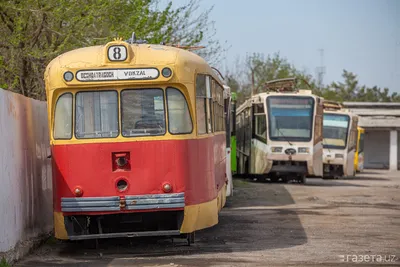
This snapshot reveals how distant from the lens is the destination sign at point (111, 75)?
41.4 ft

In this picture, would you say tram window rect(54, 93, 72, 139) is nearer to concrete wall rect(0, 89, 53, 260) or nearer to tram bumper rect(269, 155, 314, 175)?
concrete wall rect(0, 89, 53, 260)

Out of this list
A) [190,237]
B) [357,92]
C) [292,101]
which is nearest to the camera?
[190,237]

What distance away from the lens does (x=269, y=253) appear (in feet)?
41.7

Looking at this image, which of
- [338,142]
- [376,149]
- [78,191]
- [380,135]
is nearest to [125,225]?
[78,191]

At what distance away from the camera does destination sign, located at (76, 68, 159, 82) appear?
1262 cm

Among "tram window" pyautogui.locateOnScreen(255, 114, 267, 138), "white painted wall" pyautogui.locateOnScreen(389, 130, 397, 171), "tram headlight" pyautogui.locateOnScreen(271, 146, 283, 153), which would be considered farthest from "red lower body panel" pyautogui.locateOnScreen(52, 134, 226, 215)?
"white painted wall" pyautogui.locateOnScreen(389, 130, 397, 171)

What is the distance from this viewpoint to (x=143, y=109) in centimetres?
1271

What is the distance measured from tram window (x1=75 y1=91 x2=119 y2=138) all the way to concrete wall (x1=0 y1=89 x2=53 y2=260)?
902 millimetres

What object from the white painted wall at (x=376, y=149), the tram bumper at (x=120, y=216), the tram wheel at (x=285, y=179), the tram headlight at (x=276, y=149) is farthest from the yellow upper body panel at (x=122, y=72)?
the white painted wall at (x=376, y=149)

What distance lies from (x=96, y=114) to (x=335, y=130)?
85.6 ft

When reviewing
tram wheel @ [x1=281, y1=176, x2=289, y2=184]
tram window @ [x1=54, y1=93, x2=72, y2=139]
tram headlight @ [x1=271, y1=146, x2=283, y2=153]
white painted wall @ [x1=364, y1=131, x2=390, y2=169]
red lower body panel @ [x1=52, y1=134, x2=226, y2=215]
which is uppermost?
tram window @ [x1=54, y1=93, x2=72, y2=139]

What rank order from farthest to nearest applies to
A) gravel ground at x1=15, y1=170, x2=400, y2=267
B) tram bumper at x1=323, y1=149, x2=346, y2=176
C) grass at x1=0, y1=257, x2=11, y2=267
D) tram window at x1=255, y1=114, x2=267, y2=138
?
tram bumper at x1=323, y1=149, x2=346, y2=176 < tram window at x1=255, y1=114, x2=267, y2=138 < gravel ground at x1=15, y1=170, x2=400, y2=267 < grass at x1=0, y1=257, x2=11, y2=267

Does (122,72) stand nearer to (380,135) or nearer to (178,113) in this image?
(178,113)

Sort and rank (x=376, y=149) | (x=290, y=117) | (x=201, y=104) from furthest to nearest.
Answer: (x=376, y=149)
(x=290, y=117)
(x=201, y=104)
